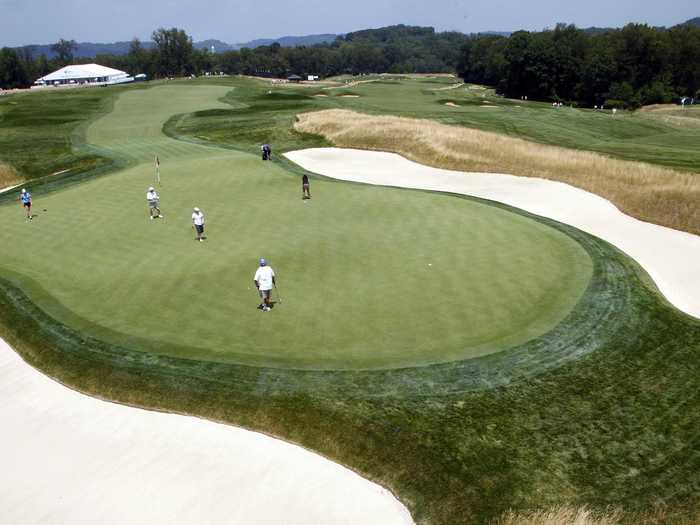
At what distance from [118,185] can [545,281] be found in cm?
2594

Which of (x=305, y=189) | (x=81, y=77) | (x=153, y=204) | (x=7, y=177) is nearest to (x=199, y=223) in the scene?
(x=153, y=204)

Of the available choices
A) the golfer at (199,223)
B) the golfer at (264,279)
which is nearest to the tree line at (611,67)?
the golfer at (199,223)

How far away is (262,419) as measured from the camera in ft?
39.8

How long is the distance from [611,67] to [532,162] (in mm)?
96803

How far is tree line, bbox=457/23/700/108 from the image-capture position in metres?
115

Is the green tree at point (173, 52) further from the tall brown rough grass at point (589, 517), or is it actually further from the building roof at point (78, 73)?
the tall brown rough grass at point (589, 517)

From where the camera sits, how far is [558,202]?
31656 millimetres

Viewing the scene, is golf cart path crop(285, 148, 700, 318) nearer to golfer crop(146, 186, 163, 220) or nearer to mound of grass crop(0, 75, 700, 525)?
mound of grass crop(0, 75, 700, 525)

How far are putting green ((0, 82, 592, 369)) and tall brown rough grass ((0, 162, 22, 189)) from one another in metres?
8.00

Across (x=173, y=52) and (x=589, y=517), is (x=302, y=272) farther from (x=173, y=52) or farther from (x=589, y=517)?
(x=173, y=52)

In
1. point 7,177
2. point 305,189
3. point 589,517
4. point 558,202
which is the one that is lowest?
point 589,517

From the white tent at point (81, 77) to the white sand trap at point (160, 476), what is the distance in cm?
18737

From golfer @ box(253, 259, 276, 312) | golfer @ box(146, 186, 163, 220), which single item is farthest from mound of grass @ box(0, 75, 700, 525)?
golfer @ box(146, 186, 163, 220)

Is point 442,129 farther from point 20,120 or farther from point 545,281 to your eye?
point 20,120
